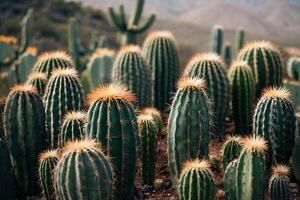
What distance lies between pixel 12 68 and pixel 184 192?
9.51 metres

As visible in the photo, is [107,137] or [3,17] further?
[3,17]

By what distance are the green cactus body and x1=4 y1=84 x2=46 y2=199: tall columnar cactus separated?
2199mm

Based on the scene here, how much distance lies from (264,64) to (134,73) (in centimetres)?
181

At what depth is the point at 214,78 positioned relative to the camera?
682cm

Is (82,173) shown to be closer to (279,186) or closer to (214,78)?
(279,186)

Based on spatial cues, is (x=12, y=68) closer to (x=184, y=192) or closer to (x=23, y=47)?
(x=23, y=47)

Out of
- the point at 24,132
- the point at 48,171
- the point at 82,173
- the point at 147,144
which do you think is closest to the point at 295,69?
the point at 147,144

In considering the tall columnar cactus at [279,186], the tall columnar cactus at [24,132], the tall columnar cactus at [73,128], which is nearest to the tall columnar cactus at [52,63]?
the tall columnar cactus at [24,132]

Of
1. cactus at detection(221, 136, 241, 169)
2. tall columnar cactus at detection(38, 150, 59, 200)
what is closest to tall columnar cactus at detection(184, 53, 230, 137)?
cactus at detection(221, 136, 241, 169)

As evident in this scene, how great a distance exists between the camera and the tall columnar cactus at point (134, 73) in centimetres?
761

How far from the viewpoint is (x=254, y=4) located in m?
169

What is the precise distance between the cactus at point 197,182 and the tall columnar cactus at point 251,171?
288 mm

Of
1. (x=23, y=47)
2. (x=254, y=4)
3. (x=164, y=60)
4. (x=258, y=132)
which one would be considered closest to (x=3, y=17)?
(x=23, y=47)

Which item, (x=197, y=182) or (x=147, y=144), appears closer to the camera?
(x=197, y=182)
